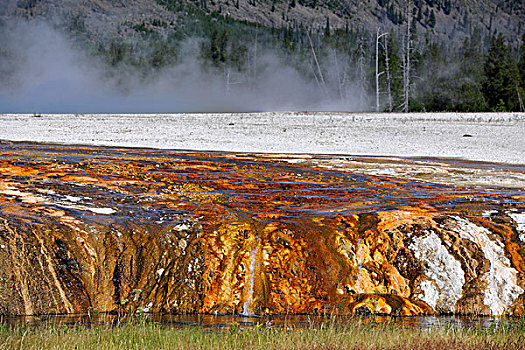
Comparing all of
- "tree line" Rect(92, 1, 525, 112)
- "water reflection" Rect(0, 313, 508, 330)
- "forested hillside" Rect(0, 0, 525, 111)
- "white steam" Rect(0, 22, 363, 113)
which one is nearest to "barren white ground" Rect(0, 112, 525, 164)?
"water reflection" Rect(0, 313, 508, 330)

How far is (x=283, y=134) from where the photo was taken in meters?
27.0

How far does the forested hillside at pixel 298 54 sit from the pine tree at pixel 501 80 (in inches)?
4.6

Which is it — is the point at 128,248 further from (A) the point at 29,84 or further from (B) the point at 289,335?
(A) the point at 29,84

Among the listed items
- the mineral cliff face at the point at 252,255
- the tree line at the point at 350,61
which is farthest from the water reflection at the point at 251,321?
the tree line at the point at 350,61

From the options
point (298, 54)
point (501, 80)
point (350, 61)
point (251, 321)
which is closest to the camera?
point (251, 321)

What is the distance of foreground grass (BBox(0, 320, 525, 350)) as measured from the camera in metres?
5.36

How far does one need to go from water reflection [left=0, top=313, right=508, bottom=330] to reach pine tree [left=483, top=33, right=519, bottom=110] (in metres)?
A: 71.9

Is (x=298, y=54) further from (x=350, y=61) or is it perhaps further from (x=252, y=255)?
(x=252, y=255)

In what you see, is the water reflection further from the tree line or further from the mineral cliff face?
the tree line

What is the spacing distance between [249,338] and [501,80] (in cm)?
7757

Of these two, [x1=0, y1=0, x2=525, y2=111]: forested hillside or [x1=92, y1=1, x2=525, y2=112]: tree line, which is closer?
[x1=92, y1=1, x2=525, y2=112]: tree line

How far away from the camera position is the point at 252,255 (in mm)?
7730

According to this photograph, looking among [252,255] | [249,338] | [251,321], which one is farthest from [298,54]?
[249,338]

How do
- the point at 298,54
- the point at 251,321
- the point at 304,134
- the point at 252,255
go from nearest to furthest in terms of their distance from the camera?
the point at 251,321
the point at 252,255
the point at 304,134
the point at 298,54
